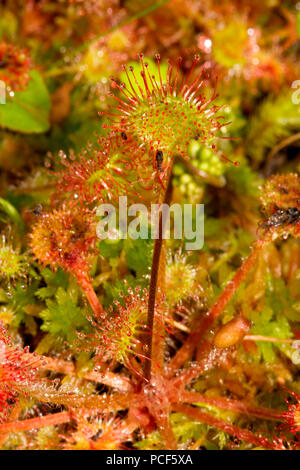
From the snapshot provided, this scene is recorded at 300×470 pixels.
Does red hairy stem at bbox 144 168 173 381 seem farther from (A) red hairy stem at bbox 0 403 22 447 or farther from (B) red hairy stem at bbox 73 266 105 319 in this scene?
(A) red hairy stem at bbox 0 403 22 447

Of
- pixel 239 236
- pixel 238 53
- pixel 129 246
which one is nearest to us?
pixel 129 246

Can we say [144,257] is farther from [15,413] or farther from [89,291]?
[15,413]

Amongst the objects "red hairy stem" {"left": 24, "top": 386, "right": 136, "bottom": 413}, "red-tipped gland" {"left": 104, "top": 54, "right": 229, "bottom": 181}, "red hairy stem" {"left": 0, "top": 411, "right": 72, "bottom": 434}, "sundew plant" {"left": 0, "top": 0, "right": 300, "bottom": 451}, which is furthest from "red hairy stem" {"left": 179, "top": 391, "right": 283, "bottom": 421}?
"red-tipped gland" {"left": 104, "top": 54, "right": 229, "bottom": 181}

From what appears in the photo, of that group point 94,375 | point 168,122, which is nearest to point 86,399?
point 94,375

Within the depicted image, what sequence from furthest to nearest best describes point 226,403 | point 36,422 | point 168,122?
1. point 226,403
2. point 36,422
3. point 168,122

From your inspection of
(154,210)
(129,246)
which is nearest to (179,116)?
(154,210)

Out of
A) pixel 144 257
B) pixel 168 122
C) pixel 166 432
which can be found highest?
pixel 168 122
